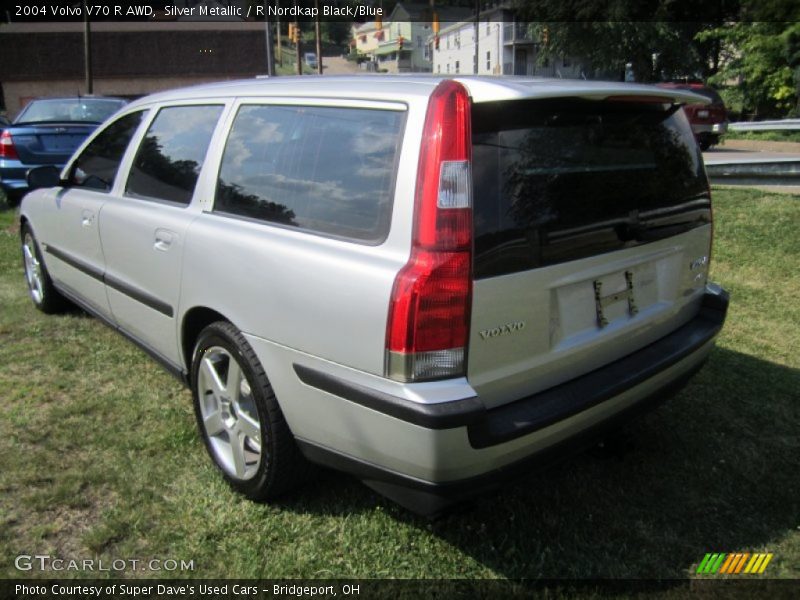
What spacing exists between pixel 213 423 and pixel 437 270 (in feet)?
4.83

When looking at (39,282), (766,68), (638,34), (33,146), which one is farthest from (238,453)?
(638,34)

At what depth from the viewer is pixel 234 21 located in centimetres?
4144

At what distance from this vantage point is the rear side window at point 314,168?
7.02 ft

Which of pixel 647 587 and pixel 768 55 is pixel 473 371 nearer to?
pixel 647 587

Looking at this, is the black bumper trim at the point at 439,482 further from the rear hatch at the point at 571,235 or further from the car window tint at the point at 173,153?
the car window tint at the point at 173,153

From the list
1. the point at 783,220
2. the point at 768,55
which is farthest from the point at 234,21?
the point at 783,220

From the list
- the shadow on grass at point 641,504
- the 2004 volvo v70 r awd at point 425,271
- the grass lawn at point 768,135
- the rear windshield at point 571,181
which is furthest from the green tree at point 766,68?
the 2004 volvo v70 r awd at point 425,271

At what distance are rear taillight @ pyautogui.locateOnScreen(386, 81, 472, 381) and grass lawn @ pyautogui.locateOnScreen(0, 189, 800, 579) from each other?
604 mm

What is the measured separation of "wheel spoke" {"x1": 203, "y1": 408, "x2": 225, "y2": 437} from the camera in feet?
9.36

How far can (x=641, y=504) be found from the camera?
273cm

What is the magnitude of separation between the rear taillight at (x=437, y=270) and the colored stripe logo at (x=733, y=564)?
127 centimetres

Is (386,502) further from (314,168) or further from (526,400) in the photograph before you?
(314,168)

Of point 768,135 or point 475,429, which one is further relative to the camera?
point 768,135

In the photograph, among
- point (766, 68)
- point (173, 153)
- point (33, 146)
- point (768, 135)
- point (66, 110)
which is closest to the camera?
point (173, 153)
